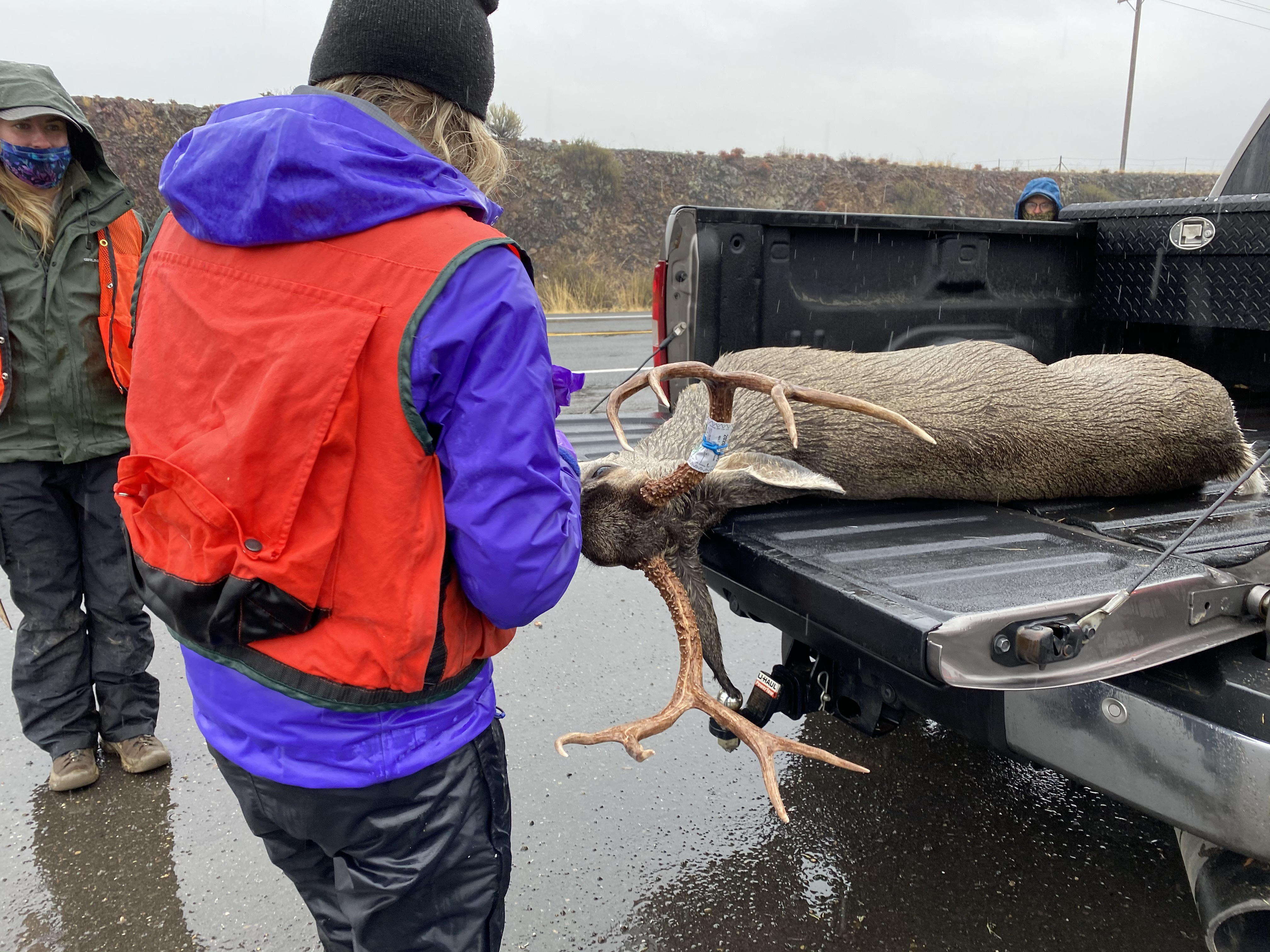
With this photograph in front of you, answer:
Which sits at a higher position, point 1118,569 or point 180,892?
point 1118,569

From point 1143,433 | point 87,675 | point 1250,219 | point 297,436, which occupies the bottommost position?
point 87,675

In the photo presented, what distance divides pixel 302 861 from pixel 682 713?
42.6 inches

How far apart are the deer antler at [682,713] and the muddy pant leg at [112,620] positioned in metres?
2.15

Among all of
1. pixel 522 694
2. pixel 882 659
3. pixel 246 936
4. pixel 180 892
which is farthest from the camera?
pixel 522 694

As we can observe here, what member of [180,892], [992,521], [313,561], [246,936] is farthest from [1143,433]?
[180,892]

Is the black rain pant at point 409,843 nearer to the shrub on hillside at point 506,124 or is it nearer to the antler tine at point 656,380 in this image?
the antler tine at point 656,380

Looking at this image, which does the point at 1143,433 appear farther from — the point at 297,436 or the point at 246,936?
the point at 246,936

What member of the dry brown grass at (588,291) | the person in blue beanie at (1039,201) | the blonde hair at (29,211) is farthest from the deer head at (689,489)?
the dry brown grass at (588,291)

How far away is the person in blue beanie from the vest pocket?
6.36 metres

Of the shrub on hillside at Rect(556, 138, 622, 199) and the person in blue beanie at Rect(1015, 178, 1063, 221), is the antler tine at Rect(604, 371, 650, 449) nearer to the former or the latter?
the person in blue beanie at Rect(1015, 178, 1063, 221)

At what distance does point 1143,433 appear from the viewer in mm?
3525

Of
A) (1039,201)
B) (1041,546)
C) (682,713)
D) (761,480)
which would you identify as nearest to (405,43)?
(761,480)

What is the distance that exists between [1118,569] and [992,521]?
74cm

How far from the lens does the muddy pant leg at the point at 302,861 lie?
187 centimetres
